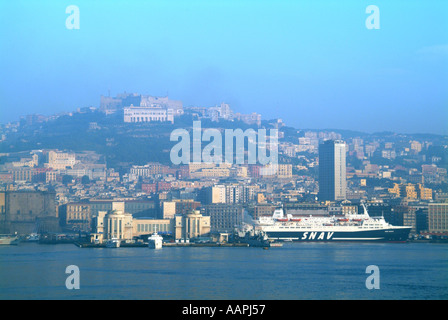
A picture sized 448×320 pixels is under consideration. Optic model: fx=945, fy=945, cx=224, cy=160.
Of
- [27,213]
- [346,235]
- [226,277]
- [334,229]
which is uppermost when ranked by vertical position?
[27,213]

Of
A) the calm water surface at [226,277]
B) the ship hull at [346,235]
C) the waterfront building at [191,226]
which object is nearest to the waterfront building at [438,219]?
the ship hull at [346,235]

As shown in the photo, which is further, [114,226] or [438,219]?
[438,219]

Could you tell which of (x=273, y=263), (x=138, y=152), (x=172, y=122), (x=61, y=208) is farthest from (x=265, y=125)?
(x=273, y=263)

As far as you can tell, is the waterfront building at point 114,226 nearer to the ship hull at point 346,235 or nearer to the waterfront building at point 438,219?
the ship hull at point 346,235

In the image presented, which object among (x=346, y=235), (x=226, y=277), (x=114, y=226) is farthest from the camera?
(x=114, y=226)

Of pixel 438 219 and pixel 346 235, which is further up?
pixel 438 219

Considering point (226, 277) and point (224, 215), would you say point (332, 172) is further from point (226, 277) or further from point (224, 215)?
point (226, 277)

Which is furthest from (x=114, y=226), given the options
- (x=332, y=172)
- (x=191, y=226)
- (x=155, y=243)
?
(x=332, y=172)
